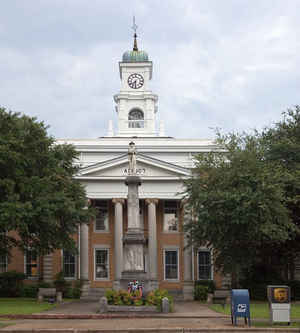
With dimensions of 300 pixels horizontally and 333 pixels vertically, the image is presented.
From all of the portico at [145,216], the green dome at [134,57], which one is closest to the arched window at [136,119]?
the green dome at [134,57]

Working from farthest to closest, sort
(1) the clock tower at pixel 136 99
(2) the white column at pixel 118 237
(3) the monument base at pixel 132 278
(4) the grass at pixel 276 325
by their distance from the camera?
(1) the clock tower at pixel 136 99 < (2) the white column at pixel 118 237 < (3) the monument base at pixel 132 278 < (4) the grass at pixel 276 325

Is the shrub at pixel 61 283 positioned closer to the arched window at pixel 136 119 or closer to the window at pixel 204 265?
the window at pixel 204 265

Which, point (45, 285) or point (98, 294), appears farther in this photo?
point (98, 294)

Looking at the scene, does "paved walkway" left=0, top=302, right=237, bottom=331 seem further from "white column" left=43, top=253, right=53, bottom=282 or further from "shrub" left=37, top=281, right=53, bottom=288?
"white column" left=43, top=253, right=53, bottom=282

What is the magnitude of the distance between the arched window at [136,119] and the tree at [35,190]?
24.7 m

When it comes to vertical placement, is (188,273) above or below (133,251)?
below

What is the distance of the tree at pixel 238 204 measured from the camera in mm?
34750

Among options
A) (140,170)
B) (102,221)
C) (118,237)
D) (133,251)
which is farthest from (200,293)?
(133,251)

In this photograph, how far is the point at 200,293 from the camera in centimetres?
4312

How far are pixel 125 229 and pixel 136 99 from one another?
61.6 feet

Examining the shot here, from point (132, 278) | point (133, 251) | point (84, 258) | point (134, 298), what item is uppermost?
point (133, 251)

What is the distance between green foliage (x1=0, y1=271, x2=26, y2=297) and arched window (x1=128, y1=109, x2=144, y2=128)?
22280 millimetres

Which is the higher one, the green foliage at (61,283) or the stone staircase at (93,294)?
the green foliage at (61,283)

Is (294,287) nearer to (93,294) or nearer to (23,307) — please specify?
(93,294)
